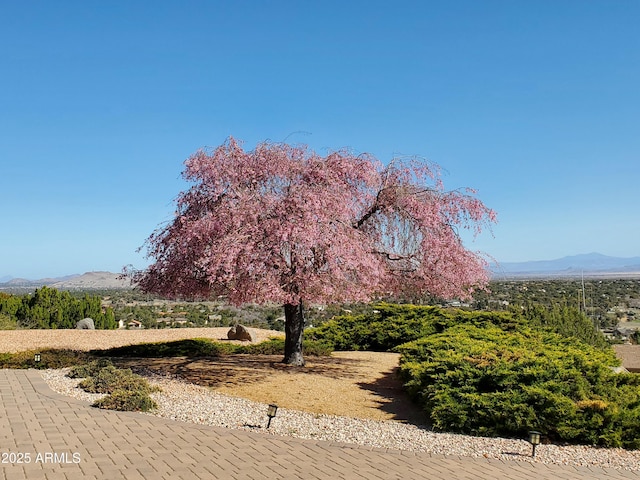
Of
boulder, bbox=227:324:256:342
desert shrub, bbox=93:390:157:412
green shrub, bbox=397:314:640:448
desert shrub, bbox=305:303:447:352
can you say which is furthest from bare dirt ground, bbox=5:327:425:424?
boulder, bbox=227:324:256:342

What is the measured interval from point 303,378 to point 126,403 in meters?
4.40

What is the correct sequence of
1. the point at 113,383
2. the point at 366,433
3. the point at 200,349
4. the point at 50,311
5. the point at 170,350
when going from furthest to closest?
the point at 50,311 < the point at 200,349 < the point at 170,350 < the point at 113,383 < the point at 366,433

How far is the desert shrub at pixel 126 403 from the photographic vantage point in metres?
9.01

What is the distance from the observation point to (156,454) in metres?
6.66

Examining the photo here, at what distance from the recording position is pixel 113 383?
34.6 feet

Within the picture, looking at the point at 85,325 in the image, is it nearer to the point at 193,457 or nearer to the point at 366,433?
the point at 366,433

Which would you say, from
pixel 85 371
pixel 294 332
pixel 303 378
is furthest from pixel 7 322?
pixel 303 378

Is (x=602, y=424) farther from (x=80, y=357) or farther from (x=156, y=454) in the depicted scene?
(x=80, y=357)

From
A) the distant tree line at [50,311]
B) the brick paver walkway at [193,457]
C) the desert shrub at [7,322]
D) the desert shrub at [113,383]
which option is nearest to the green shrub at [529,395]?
the brick paver walkway at [193,457]

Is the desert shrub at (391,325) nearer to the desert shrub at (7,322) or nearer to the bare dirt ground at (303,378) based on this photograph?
the bare dirt ground at (303,378)

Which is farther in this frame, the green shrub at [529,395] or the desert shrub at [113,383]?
the desert shrub at [113,383]

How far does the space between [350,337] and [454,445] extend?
11.0 metres

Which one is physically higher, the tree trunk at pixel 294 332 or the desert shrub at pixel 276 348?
the tree trunk at pixel 294 332

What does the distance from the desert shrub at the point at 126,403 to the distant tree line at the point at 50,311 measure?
17085mm
